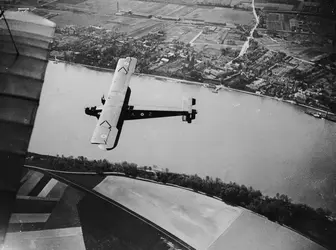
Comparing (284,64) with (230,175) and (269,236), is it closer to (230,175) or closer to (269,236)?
(230,175)

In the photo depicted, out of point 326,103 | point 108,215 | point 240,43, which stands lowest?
point 108,215

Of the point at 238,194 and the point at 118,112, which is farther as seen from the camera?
the point at 118,112

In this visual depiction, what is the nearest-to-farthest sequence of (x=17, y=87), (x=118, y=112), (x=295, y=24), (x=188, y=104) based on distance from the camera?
(x=17, y=87) → (x=118, y=112) → (x=188, y=104) → (x=295, y=24)

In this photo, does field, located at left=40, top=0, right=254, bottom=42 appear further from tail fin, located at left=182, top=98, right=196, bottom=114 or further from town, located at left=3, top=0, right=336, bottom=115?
tail fin, located at left=182, top=98, right=196, bottom=114

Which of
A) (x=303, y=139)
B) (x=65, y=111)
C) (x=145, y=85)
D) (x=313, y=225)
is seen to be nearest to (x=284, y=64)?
(x=303, y=139)

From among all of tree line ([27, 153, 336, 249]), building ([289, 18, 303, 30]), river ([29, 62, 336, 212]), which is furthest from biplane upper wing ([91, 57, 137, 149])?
building ([289, 18, 303, 30])


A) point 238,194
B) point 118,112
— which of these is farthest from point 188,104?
point 238,194

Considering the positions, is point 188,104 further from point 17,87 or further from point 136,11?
point 136,11

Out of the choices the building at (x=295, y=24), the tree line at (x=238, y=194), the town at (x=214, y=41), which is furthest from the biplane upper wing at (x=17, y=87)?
the building at (x=295, y=24)
